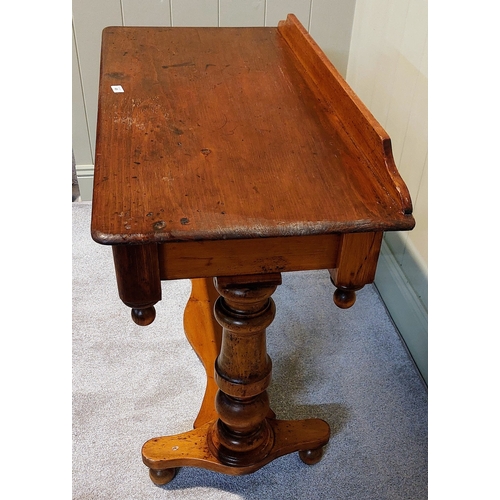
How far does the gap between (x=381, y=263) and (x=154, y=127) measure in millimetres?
1000

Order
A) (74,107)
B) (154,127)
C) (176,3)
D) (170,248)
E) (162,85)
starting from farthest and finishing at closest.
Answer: (74,107) < (176,3) < (162,85) < (154,127) < (170,248)

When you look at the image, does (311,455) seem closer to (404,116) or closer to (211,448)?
(211,448)

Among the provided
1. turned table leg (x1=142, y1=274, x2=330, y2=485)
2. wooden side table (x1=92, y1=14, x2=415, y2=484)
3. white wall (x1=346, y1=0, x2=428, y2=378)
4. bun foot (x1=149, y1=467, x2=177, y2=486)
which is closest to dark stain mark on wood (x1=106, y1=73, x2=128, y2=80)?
wooden side table (x1=92, y1=14, x2=415, y2=484)

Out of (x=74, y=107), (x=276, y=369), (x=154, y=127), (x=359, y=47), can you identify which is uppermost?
(x=154, y=127)

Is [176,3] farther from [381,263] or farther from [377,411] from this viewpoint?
[377,411]

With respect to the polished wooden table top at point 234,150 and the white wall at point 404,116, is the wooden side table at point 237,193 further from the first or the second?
the white wall at point 404,116

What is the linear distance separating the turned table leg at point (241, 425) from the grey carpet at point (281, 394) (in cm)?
7

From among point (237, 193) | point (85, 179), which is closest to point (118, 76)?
point (237, 193)

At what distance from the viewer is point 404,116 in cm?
150

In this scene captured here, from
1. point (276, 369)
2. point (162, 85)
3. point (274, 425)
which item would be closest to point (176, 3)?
point (162, 85)

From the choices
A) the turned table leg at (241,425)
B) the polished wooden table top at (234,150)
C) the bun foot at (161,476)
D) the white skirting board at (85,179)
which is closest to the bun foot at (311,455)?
the turned table leg at (241,425)

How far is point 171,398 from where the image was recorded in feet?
4.64

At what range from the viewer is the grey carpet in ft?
4.06

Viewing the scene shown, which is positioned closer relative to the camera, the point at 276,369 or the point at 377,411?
the point at 377,411
